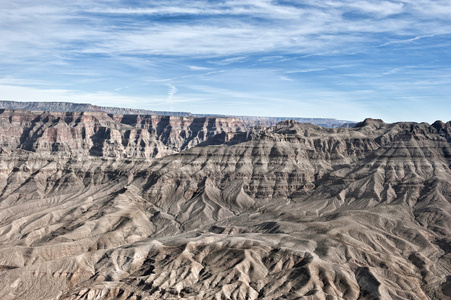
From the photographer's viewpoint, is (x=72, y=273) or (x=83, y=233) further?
(x=83, y=233)

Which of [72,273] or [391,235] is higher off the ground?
[391,235]

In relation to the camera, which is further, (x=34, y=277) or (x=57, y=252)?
(x=57, y=252)

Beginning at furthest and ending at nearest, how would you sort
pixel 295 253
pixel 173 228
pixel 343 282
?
pixel 173 228
pixel 295 253
pixel 343 282

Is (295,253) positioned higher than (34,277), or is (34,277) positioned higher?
(295,253)

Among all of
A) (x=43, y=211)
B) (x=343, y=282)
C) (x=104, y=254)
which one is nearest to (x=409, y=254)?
(x=343, y=282)

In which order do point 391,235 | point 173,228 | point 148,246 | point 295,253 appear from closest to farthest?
point 295,253 < point 148,246 < point 391,235 < point 173,228

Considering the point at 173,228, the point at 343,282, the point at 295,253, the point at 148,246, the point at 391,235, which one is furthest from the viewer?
the point at 173,228

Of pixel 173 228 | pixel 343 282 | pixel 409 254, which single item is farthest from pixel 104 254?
pixel 409 254

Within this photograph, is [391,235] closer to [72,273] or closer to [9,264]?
[72,273]

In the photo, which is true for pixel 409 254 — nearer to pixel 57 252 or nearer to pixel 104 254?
pixel 104 254
